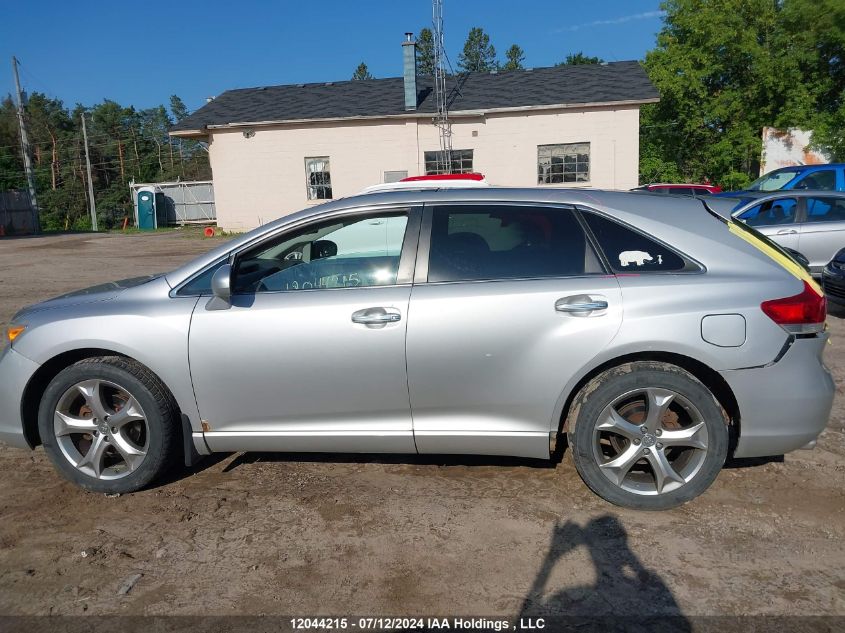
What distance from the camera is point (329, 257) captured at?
4.06 metres

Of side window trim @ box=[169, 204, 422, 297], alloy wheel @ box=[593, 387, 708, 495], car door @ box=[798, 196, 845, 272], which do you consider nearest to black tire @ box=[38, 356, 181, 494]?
side window trim @ box=[169, 204, 422, 297]

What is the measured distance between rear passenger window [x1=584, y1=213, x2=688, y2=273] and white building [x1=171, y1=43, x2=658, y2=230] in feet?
62.4

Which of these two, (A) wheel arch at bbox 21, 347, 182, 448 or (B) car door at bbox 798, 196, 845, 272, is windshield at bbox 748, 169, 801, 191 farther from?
(A) wheel arch at bbox 21, 347, 182, 448

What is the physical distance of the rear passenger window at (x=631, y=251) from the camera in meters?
3.50

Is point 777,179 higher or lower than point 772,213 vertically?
higher

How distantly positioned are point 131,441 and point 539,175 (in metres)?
20.1

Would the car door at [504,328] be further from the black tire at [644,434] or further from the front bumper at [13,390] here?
the front bumper at [13,390]

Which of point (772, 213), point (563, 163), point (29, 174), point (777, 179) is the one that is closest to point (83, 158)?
point (29, 174)

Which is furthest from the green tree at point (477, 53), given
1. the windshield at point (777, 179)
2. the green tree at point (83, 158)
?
the windshield at point (777, 179)

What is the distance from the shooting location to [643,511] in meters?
3.49

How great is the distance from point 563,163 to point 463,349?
19948 millimetres

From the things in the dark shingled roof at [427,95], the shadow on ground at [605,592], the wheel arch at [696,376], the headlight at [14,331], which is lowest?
the shadow on ground at [605,592]

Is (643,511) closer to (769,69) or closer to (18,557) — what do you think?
(18,557)

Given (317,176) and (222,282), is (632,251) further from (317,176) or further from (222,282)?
(317,176)
